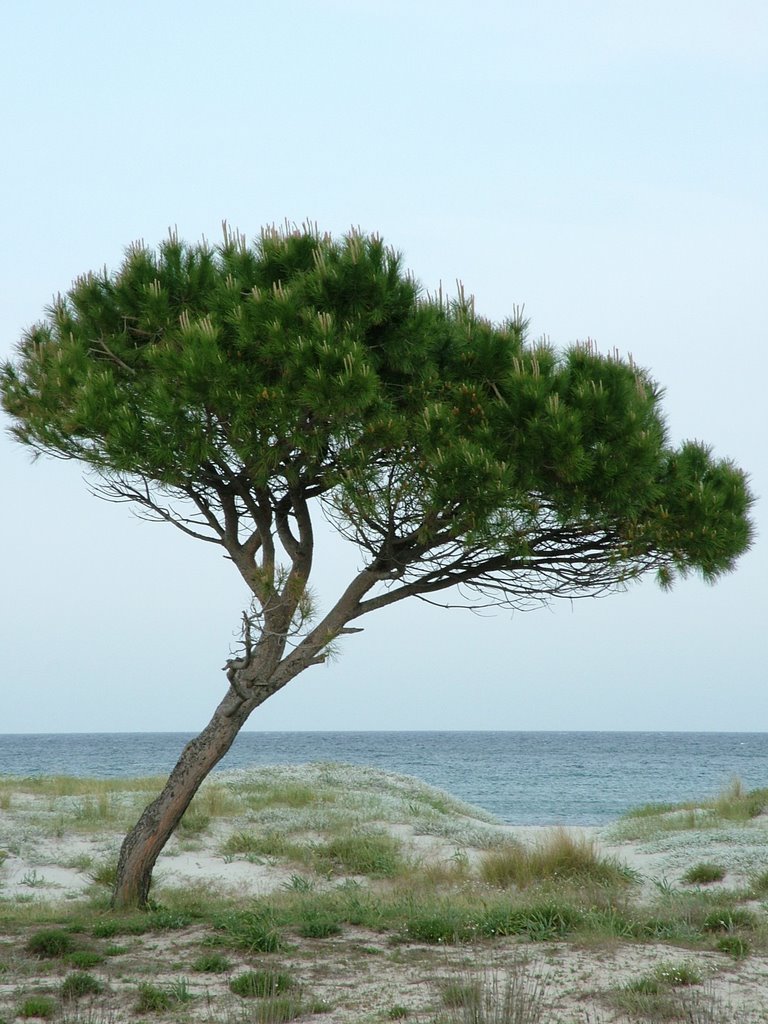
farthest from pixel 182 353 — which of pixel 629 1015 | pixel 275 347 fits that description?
pixel 629 1015

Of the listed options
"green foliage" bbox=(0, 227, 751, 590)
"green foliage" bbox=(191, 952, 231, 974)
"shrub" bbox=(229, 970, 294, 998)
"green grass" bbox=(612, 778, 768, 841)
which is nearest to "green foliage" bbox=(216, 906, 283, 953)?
"green foliage" bbox=(191, 952, 231, 974)

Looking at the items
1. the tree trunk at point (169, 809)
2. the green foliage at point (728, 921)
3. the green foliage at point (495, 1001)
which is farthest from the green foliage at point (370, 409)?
the green foliage at point (495, 1001)

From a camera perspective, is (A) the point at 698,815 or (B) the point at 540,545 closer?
(B) the point at 540,545

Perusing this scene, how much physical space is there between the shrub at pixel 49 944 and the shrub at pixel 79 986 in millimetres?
1105

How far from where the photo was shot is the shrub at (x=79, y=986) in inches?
258

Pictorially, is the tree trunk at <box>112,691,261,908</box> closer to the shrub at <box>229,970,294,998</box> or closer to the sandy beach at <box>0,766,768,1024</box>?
the sandy beach at <box>0,766,768,1024</box>

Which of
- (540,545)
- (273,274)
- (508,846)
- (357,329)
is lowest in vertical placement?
(508,846)

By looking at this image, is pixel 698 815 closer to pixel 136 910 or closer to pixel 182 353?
pixel 136 910

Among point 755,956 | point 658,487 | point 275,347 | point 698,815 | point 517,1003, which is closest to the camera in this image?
point 517,1003

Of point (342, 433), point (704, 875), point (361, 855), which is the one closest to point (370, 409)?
point (342, 433)

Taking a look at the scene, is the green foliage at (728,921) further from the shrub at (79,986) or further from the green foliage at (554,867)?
the shrub at (79,986)

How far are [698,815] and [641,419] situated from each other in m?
11.4

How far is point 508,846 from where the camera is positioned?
45.8ft

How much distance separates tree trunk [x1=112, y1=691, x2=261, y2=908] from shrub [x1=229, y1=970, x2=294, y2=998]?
124 inches
